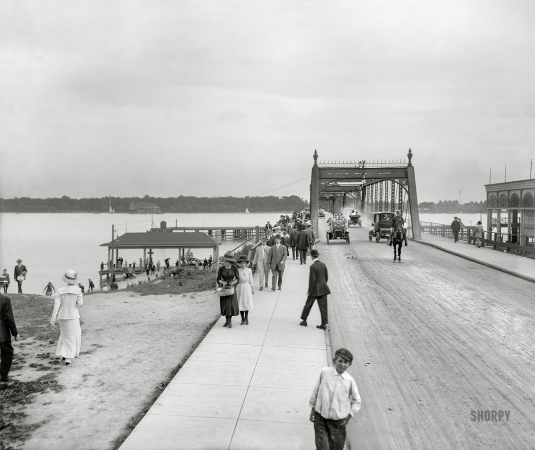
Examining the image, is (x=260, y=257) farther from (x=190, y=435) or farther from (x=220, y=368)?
(x=190, y=435)

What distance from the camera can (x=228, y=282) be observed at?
10.6 m

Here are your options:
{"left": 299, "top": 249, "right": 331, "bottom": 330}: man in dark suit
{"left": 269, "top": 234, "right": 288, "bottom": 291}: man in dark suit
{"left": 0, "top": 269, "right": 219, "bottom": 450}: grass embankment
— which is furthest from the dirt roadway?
{"left": 0, "top": 269, "right": 219, "bottom": 450}: grass embankment

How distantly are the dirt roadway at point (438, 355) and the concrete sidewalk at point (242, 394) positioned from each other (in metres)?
0.73

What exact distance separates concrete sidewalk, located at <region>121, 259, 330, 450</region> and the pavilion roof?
29.1 metres

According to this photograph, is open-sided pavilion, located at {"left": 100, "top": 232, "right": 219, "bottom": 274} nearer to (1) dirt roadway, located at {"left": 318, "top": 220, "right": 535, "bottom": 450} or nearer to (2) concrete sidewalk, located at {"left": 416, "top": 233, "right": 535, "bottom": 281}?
(2) concrete sidewalk, located at {"left": 416, "top": 233, "right": 535, "bottom": 281}

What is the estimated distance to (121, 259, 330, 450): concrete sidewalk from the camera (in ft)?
18.4

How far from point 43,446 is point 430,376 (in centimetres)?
553

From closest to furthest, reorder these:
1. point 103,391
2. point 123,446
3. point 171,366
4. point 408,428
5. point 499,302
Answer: point 123,446, point 408,428, point 103,391, point 171,366, point 499,302

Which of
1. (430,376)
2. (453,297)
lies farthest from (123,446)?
(453,297)

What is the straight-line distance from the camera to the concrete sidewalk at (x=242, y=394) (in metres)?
5.59

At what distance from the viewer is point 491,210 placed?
29078 millimetres

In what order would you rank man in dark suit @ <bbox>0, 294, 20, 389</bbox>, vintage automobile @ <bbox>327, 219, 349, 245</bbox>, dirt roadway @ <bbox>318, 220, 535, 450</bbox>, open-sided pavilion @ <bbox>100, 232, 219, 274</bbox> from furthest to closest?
open-sided pavilion @ <bbox>100, 232, 219, 274</bbox>
vintage automobile @ <bbox>327, 219, 349, 245</bbox>
man in dark suit @ <bbox>0, 294, 20, 389</bbox>
dirt roadway @ <bbox>318, 220, 535, 450</bbox>

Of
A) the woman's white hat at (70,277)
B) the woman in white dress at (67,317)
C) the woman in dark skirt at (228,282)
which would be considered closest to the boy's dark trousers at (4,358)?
the woman in white dress at (67,317)

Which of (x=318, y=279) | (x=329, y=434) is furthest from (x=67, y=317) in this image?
(x=329, y=434)
